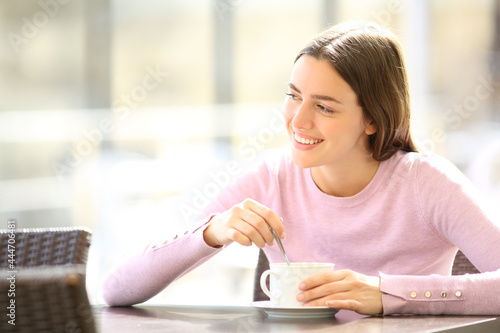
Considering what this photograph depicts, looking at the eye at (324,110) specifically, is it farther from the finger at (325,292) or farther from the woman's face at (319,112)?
the finger at (325,292)

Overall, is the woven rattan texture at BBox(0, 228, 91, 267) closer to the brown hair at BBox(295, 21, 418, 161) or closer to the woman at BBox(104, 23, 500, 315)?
the woman at BBox(104, 23, 500, 315)

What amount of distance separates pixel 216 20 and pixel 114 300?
434 centimetres

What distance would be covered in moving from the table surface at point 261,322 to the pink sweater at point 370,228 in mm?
177

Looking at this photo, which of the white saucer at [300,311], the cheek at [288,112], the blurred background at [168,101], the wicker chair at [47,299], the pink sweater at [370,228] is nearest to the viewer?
the wicker chair at [47,299]

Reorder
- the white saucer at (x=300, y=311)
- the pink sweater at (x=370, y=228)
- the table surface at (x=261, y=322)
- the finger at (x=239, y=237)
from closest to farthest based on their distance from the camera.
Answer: the table surface at (x=261, y=322)
the white saucer at (x=300, y=311)
the finger at (x=239, y=237)
the pink sweater at (x=370, y=228)

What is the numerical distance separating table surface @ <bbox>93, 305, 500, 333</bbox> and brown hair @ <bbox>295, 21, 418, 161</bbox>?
0.49 metres

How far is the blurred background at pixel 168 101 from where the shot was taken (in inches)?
180

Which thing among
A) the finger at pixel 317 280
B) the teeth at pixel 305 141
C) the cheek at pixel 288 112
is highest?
the cheek at pixel 288 112

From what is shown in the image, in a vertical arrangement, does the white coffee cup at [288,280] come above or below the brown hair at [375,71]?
below

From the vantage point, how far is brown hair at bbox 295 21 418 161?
5.00 ft

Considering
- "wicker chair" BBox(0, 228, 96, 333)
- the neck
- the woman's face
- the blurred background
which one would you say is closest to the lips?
the woman's face

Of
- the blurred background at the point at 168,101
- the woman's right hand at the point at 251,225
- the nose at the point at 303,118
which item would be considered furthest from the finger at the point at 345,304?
the blurred background at the point at 168,101

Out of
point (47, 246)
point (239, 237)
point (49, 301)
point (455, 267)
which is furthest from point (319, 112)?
point (49, 301)

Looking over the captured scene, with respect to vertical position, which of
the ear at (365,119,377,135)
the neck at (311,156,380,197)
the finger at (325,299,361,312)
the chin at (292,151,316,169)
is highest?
the ear at (365,119,377,135)
